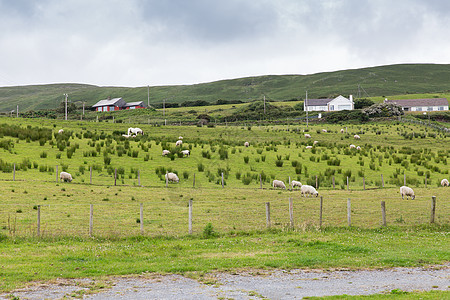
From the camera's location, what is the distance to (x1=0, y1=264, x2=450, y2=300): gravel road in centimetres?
1057

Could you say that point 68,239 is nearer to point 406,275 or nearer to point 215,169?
point 406,275

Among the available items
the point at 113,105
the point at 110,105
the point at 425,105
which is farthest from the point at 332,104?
the point at 110,105

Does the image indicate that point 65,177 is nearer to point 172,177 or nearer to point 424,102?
Result: point 172,177

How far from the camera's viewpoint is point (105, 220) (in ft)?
68.2

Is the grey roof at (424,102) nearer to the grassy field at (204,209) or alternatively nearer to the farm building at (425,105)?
the farm building at (425,105)

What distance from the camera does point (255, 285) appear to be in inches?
452

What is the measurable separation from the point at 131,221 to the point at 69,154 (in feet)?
70.1

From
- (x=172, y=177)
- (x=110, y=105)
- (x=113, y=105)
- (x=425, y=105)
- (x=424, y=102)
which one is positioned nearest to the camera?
(x=172, y=177)

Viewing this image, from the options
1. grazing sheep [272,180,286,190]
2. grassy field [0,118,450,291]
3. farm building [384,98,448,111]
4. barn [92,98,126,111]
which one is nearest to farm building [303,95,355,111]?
farm building [384,98,448,111]

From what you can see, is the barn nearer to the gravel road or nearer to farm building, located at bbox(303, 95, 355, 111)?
farm building, located at bbox(303, 95, 355, 111)

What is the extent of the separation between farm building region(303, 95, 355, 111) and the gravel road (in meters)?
107

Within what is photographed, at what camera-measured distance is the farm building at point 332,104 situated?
4648 inches

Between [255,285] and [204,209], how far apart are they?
12.6m

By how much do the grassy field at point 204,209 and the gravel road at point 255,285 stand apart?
0.69 metres
